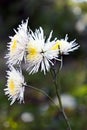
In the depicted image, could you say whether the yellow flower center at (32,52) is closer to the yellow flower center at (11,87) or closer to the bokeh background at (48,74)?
the yellow flower center at (11,87)

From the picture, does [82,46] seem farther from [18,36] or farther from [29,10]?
[18,36]

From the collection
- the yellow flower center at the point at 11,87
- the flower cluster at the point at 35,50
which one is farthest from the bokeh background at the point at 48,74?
the flower cluster at the point at 35,50

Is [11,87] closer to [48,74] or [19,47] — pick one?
[19,47]

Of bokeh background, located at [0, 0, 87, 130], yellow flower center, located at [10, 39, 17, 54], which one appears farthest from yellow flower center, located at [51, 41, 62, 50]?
bokeh background, located at [0, 0, 87, 130]

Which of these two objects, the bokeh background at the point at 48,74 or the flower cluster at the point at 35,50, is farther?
the bokeh background at the point at 48,74

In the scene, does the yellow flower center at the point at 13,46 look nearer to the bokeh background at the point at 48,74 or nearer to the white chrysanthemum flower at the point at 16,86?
the white chrysanthemum flower at the point at 16,86

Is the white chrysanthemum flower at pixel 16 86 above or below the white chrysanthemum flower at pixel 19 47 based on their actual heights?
below
